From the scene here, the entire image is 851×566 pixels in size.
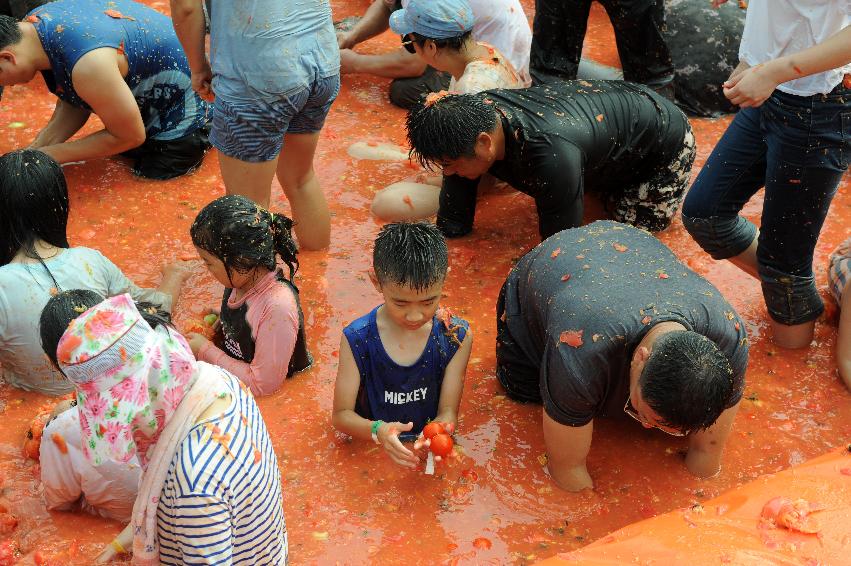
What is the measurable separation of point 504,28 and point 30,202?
2684 millimetres

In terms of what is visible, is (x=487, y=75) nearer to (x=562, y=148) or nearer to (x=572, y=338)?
(x=562, y=148)

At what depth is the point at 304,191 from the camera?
4.22 m

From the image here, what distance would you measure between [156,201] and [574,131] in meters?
2.34

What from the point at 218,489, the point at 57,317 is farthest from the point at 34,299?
the point at 218,489

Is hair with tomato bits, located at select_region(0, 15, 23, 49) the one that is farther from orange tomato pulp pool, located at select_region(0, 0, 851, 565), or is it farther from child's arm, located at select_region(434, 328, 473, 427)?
child's arm, located at select_region(434, 328, 473, 427)

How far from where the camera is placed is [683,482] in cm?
315

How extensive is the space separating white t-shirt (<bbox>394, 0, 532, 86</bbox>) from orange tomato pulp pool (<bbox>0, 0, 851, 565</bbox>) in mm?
797

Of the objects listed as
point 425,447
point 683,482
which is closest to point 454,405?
point 425,447

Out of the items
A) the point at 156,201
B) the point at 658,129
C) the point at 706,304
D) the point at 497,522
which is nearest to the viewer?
the point at 706,304

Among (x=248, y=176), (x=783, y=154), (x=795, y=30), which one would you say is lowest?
(x=248, y=176)

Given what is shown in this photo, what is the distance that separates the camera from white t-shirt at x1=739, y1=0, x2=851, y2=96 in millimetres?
2998

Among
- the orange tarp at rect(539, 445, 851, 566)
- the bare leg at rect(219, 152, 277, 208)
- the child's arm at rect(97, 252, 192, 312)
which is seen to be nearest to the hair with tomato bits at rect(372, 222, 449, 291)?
the orange tarp at rect(539, 445, 851, 566)

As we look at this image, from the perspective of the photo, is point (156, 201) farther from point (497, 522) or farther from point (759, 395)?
point (759, 395)

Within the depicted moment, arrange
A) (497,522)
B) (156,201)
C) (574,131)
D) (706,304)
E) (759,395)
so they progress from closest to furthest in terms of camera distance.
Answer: (706,304), (497,522), (759,395), (574,131), (156,201)
